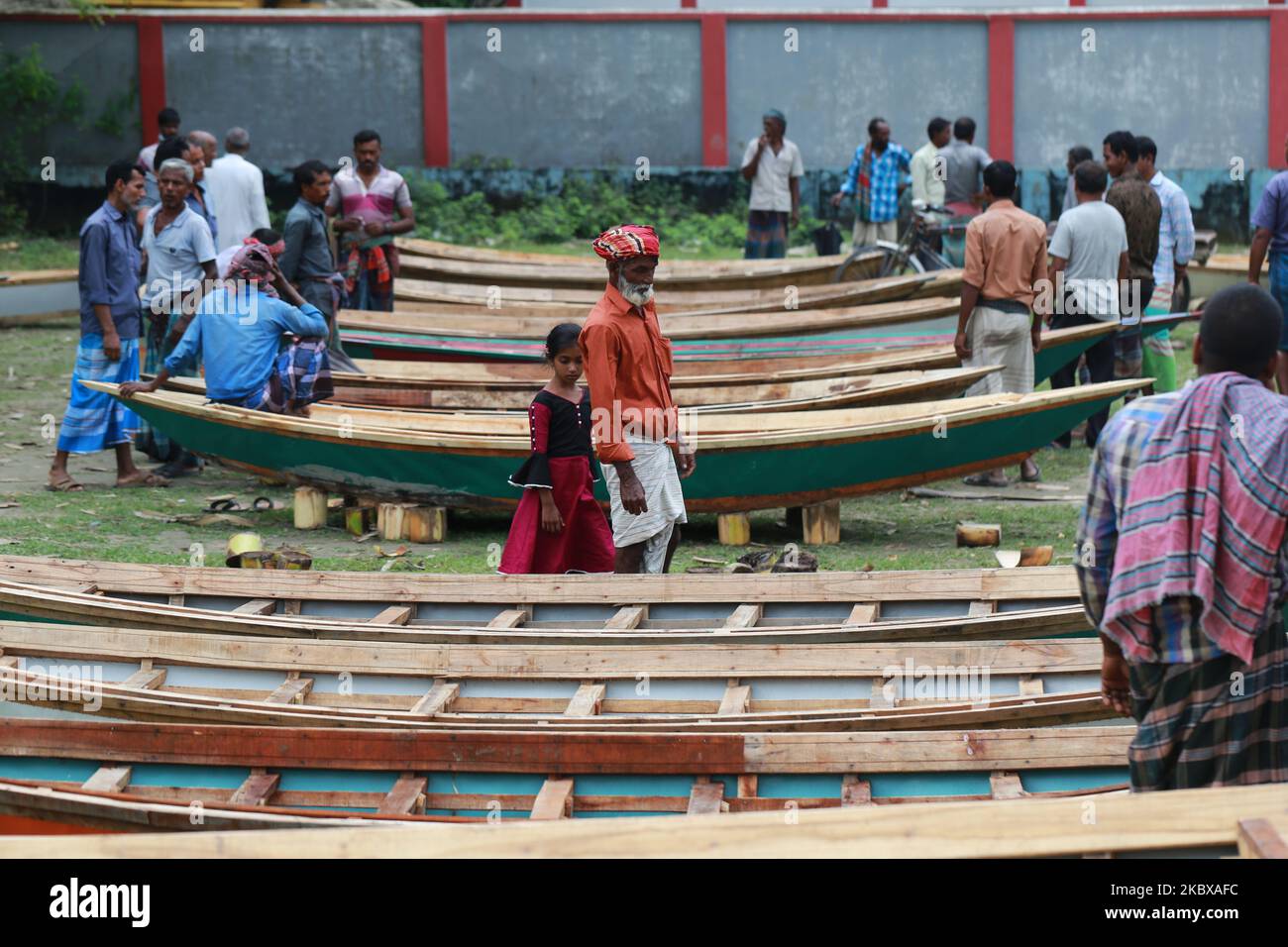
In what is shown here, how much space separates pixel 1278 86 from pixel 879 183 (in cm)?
649

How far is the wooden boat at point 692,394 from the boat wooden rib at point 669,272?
357cm

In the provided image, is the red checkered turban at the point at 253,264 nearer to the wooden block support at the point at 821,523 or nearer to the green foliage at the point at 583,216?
the wooden block support at the point at 821,523

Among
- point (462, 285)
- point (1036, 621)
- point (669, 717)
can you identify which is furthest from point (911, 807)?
point (462, 285)

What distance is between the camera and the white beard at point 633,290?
20.3 ft

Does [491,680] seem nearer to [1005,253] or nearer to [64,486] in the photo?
[1005,253]

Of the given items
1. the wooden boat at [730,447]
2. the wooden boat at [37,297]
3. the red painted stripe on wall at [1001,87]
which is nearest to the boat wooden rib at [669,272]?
the wooden boat at [37,297]

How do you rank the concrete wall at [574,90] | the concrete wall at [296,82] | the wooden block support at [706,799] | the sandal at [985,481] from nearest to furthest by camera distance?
the wooden block support at [706,799]
the sandal at [985,481]
the concrete wall at [296,82]
the concrete wall at [574,90]

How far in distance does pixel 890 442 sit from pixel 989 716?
3765mm

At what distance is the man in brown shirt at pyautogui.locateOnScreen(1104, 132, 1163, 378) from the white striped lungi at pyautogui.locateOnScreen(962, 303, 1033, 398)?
1.02 metres

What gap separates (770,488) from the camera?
27.6 feet

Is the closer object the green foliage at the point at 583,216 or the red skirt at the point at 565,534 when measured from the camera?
the red skirt at the point at 565,534

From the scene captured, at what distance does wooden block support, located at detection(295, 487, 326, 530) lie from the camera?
29.6 feet

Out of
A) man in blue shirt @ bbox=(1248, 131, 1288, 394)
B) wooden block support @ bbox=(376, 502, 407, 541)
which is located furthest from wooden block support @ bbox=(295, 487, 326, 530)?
man in blue shirt @ bbox=(1248, 131, 1288, 394)

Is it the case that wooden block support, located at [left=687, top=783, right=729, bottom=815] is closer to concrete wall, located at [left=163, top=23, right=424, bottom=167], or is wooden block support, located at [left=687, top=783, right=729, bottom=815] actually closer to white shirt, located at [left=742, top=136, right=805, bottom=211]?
white shirt, located at [left=742, top=136, right=805, bottom=211]
